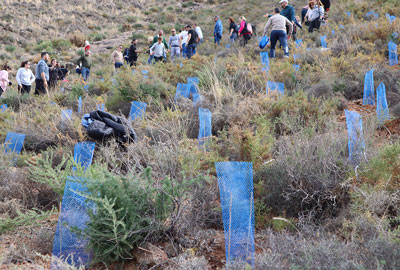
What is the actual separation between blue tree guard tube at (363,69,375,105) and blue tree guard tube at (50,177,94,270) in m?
5.05

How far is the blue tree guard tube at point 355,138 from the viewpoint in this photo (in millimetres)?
3844

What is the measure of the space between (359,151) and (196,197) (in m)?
1.67

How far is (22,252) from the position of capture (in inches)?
138

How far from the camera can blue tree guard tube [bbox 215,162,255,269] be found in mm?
3006

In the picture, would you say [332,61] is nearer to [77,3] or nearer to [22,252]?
[22,252]

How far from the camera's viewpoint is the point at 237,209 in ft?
10.7

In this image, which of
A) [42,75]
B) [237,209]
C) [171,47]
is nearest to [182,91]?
[237,209]

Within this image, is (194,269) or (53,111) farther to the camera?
(53,111)

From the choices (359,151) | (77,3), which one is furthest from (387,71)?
(77,3)

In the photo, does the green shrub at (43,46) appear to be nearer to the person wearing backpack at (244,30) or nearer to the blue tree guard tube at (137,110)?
the person wearing backpack at (244,30)

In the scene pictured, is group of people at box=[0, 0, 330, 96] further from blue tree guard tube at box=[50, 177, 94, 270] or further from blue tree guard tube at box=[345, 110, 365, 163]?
blue tree guard tube at box=[50, 177, 94, 270]

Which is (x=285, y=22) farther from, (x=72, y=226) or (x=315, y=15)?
(x=72, y=226)

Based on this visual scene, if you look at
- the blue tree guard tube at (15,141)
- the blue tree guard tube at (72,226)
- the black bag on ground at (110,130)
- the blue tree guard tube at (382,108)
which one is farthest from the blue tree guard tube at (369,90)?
the blue tree guard tube at (15,141)

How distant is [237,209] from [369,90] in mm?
4518
